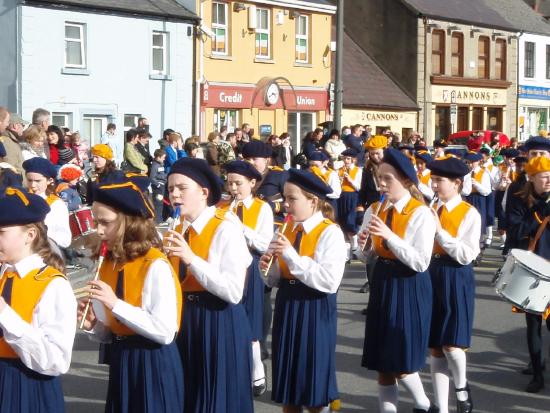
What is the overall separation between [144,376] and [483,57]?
46.1m

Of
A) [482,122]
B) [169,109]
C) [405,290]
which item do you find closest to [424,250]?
[405,290]

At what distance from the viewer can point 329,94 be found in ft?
126

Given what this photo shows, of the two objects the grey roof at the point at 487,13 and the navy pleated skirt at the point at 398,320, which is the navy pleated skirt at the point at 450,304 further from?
the grey roof at the point at 487,13

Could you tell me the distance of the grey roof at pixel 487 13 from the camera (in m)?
45.5

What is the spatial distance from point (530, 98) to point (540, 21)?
13.6 ft

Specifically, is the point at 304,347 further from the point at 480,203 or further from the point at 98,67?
the point at 98,67

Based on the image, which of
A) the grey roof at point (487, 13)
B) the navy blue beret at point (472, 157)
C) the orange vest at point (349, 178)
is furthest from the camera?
the grey roof at point (487, 13)

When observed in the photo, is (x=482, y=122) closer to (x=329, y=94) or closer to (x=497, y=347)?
(x=329, y=94)

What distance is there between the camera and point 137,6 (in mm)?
30031

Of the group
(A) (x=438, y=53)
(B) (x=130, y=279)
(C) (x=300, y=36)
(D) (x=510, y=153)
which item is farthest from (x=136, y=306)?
(A) (x=438, y=53)

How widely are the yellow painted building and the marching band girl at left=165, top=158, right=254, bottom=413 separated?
26428 mm

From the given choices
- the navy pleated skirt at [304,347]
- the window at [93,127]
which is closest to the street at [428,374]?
the navy pleated skirt at [304,347]

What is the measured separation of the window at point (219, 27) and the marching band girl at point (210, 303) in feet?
90.9

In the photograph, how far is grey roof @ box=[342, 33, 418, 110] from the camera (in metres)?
41.5
